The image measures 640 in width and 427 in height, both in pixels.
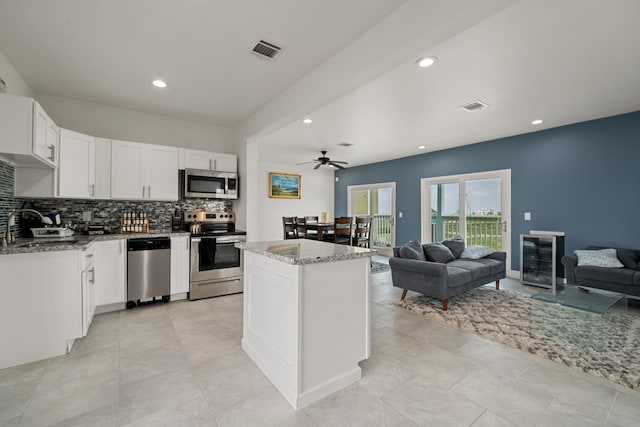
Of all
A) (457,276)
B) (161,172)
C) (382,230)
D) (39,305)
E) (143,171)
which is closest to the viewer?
(39,305)

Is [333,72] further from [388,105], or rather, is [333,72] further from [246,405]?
[246,405]

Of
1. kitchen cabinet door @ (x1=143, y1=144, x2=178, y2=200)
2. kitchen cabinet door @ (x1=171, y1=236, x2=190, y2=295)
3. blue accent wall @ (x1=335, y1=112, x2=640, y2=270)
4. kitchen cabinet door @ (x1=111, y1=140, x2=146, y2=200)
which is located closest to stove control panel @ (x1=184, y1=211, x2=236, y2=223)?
kitchen cabinet door @ (x1=143, y1=144, x2=178, y2=200)

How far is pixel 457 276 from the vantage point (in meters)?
3.39

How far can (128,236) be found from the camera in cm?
333

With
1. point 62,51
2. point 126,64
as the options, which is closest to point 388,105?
point 126,64

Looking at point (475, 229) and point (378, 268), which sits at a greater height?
point (475, 229)

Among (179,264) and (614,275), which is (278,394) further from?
(614,275)

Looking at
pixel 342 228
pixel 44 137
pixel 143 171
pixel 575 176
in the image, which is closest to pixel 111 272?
pixel 143 171

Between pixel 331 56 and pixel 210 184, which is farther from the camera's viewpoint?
pixel 210 184

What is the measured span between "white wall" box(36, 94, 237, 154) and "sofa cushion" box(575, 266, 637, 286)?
5.30 meters

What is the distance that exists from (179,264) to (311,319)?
2584 millimetres

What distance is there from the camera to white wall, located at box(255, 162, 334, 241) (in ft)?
24.8

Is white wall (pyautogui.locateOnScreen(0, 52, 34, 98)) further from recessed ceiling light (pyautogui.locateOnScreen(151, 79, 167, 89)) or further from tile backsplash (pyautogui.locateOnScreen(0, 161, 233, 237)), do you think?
recessed ceiling light (pyautogui.locateOnScreen(151, 79, 167, 89))

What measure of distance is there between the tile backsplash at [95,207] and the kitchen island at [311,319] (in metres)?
2.57
